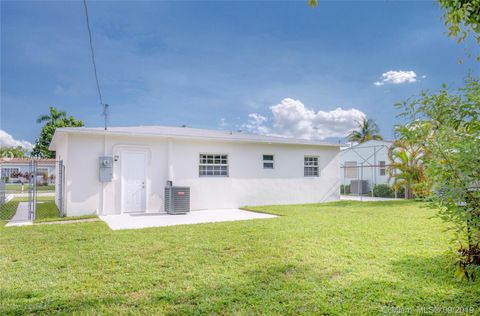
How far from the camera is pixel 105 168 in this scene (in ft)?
33.9

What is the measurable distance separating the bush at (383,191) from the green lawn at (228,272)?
503 inches

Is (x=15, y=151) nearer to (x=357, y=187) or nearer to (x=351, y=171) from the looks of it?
(x=351, y=171)

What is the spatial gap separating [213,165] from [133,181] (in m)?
3.36

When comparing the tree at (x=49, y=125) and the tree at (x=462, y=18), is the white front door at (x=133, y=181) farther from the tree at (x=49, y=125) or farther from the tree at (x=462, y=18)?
the tree at (x=49, y=125)

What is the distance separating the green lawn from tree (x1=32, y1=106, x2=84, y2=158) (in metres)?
27.9

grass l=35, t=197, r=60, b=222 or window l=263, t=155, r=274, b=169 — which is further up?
window l=263, t=155, r=274, b=169

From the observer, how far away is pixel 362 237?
6723 millimetres

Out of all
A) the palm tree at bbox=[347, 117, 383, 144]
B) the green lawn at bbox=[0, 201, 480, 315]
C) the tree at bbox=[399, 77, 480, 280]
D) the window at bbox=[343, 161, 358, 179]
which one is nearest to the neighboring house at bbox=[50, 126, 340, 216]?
the green lawn at bbox=[0, 201, 480, 315]

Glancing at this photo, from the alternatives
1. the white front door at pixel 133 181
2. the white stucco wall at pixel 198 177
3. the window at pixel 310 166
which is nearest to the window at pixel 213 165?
the white stucco wall at pixel 198 177

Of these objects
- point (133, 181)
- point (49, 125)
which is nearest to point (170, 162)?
point (133, 181)

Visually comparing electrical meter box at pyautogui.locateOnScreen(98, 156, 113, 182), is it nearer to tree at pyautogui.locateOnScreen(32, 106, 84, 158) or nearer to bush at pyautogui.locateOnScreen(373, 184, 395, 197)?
bush at pyautogui.locateOnScreen(373, 184, 395, 197)

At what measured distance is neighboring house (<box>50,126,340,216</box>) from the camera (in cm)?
1027

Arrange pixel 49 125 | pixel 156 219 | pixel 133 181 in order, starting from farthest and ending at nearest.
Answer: pixel 49 125 < pixel 133 181 < pixel 156 219

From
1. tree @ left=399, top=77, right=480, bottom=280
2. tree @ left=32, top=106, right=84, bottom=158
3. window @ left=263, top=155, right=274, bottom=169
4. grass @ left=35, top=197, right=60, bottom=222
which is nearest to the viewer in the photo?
tree @ left=399, top=77, right=480, bottom=280
